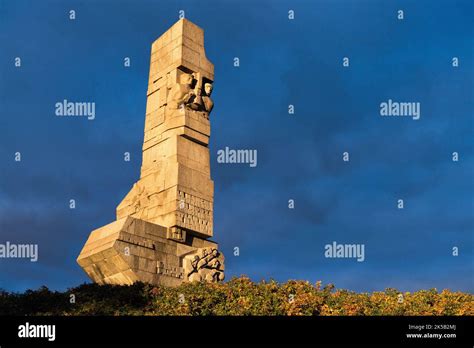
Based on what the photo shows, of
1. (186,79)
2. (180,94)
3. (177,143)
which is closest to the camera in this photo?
(177,143)

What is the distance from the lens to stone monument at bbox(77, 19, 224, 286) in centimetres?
1886

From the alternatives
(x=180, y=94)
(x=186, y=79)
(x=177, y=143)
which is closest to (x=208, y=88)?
(x=186, y=79)

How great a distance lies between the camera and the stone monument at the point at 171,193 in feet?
61.9

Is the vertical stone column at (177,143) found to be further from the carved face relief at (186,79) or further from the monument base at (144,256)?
the monument base at (144,256)

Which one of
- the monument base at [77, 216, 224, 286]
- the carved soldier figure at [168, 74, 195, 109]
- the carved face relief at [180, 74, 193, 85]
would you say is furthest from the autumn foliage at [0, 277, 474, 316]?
the carved face relief at [180, 74, 193, 85]

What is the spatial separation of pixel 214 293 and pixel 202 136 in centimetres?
643

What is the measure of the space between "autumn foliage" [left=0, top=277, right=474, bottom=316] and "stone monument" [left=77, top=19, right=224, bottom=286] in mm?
1129

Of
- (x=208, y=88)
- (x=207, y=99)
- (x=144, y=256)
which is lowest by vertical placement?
(x=144, y=256)

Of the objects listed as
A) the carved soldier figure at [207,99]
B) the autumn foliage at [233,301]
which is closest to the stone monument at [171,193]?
the carved soldier figure at [207,99]

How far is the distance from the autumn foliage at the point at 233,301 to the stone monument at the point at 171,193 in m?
1.13

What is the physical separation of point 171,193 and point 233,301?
4.86 m

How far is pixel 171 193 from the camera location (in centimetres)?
2041

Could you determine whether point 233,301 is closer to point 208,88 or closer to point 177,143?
point 177,143
